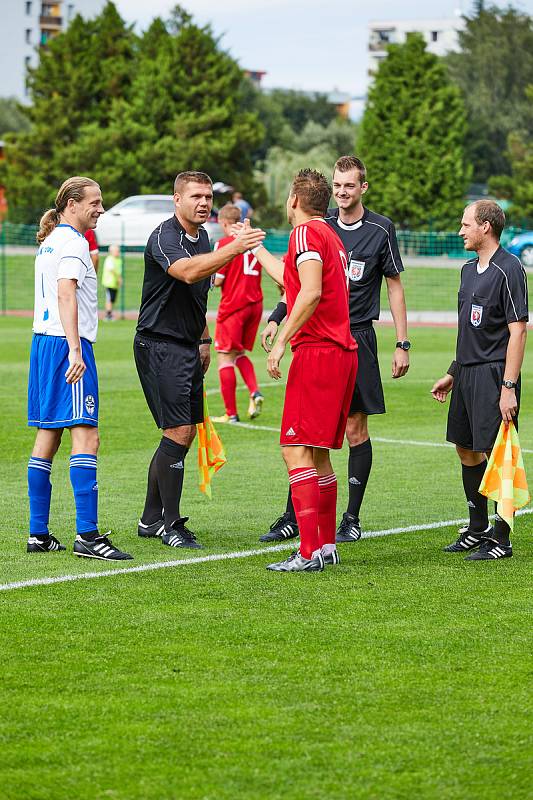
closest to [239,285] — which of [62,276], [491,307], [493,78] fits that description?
[491,307]

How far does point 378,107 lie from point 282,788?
5074 cm

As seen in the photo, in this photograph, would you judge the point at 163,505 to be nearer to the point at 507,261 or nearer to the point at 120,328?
the point at 507,261

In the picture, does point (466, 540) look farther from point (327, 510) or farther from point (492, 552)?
point (327, 510)

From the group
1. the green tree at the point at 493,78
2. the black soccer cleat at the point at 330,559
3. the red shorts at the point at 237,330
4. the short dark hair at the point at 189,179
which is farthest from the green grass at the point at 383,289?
the green tree at the point at 493,78

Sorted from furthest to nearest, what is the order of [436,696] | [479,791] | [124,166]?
[124,166] < [436,696] < [479,791]

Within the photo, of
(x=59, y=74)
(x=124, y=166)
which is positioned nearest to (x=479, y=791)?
(x=124, y=166)

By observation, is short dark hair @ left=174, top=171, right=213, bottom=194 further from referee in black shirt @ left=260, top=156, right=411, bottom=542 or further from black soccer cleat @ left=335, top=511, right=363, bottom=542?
black soccer cleat @ left=335, top=511, right=363, bottom=542

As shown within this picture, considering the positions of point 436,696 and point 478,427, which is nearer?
point 436,696

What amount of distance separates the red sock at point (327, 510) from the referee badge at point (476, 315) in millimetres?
1213

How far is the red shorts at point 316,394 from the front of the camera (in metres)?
7.07

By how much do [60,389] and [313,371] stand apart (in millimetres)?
1428

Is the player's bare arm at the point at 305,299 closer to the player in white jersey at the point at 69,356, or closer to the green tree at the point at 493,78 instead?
the player in white jersey at the point at 69,356

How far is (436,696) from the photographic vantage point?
4.95 metres

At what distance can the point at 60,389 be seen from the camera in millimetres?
7395
